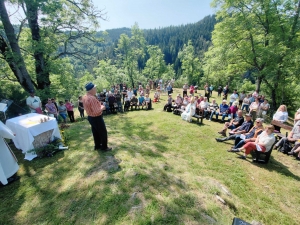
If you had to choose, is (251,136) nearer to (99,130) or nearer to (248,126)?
(248,126)

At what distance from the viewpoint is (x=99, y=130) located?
4.10m

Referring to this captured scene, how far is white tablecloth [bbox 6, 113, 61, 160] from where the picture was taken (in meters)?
4.39

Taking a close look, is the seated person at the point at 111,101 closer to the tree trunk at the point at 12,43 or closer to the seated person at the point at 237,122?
the tree trunk at the point at 12,43

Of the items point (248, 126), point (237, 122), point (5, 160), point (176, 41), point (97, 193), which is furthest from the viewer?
point (176, 41)


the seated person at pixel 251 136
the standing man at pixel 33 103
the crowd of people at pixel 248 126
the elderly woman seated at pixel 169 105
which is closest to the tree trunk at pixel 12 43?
the standing man at pixel 33 103

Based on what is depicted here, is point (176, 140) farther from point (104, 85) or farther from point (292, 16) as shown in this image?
point (104, 85)

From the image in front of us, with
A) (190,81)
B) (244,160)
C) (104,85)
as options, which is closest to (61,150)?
(244,160)

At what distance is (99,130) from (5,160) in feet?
7.22

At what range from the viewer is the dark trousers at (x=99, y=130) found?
3.98m

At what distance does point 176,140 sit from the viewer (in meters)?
6.38

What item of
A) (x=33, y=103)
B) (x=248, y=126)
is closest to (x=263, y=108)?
(x=248, y=126)

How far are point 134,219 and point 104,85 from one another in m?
35.4

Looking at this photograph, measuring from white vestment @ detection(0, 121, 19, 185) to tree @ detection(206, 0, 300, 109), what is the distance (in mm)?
14606

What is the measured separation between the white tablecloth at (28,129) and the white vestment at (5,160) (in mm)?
627
